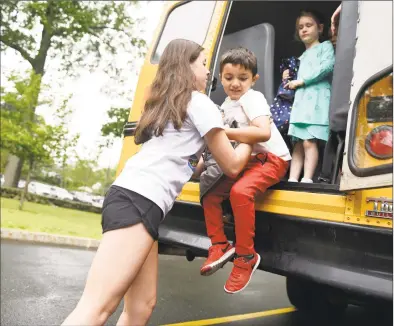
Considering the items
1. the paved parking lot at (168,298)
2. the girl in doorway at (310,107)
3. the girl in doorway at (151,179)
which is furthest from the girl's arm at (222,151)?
the paved parking lot at (168,298)

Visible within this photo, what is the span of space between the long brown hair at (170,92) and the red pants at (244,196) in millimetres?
654

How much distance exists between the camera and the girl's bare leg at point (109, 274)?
142 centimetres

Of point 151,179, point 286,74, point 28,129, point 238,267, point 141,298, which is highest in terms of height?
point 28,129

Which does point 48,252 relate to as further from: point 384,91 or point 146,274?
point 384,91

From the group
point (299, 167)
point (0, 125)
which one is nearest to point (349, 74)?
point (299, 167)

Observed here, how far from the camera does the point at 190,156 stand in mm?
1716

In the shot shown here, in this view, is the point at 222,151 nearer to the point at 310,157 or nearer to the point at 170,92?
the point at 170,92

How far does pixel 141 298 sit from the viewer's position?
1.76m

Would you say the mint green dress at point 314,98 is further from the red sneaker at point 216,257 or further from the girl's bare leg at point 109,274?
the girl's bare leg at point 109,274

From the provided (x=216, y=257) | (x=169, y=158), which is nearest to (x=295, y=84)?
(x=216, y=257)

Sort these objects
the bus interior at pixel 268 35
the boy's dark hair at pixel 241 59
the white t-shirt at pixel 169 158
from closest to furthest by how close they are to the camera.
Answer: the white t-shirt at pixel 169 158 < the boy's dark hair at pixel 241 59 < the bus interior at pixel 268 35

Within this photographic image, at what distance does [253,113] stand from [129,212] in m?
0.93

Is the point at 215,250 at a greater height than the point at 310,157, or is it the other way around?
the point at 310,157

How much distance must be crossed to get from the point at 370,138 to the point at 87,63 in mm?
17596
